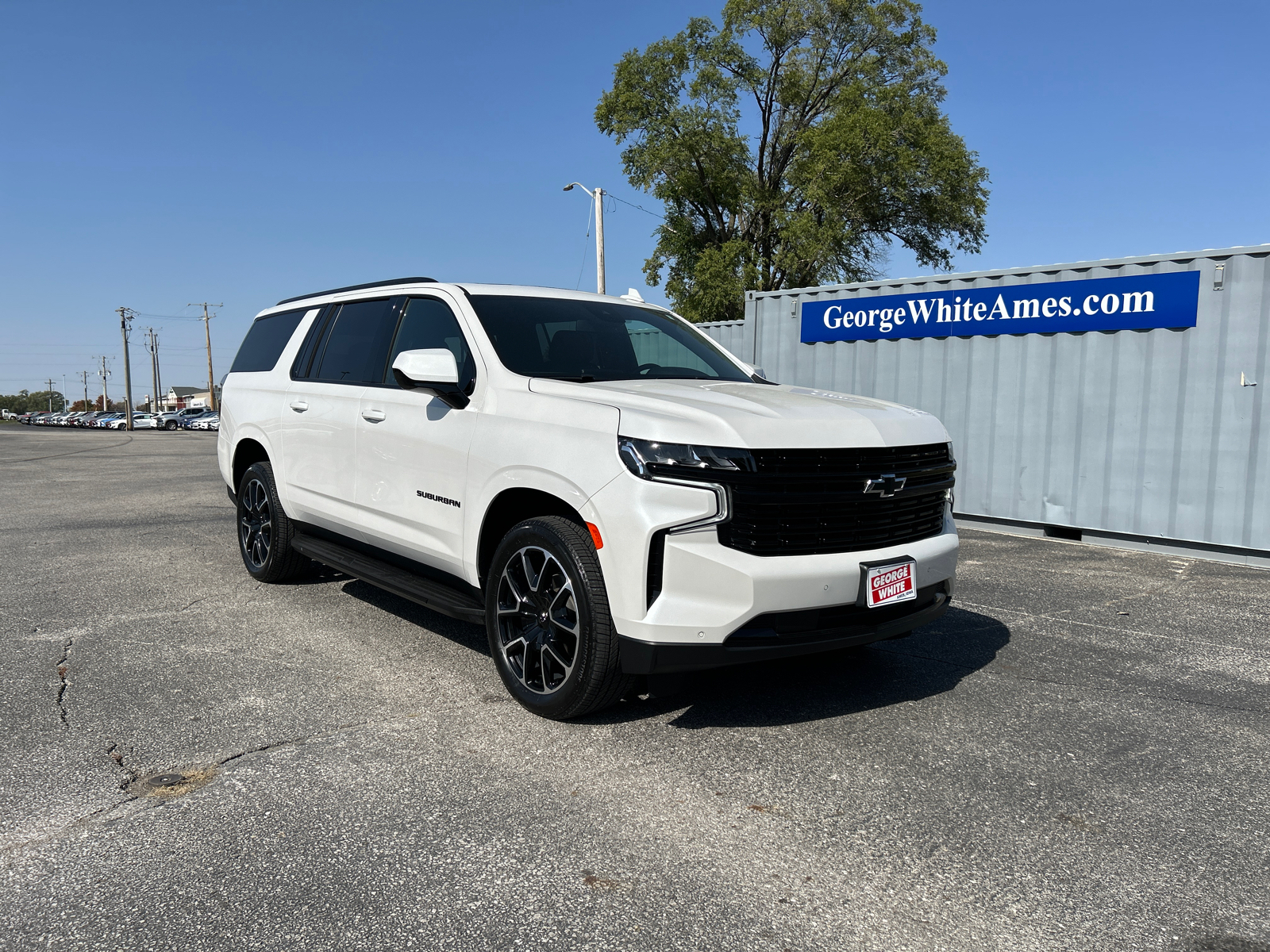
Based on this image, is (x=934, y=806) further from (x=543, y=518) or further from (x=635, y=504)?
(x=543, y=518)

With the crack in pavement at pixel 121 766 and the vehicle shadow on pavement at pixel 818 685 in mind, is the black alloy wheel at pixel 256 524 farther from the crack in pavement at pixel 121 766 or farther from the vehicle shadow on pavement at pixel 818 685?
the vehicle shadow on pavement at pixel 818 685

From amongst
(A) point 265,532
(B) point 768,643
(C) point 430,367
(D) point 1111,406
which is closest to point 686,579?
(B) point 768,643

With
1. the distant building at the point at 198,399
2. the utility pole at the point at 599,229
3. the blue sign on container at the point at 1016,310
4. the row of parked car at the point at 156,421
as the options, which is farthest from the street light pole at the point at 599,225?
the distant building at the point at 198,399

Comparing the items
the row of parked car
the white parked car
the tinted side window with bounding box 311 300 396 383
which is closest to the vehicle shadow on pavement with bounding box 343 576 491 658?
the tinted side window with bounding box 311 300 396 383

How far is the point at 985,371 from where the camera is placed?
10.2 metres

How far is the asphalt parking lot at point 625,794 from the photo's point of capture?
8.21 ft

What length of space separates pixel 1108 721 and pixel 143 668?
4589mm

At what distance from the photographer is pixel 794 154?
3369 centimetres

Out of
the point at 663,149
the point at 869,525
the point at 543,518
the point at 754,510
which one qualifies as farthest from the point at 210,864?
the point at 663,149

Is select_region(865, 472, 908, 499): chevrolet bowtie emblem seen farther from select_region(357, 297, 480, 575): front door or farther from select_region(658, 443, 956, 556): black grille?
select_region(357, 297, 480, 575): front door

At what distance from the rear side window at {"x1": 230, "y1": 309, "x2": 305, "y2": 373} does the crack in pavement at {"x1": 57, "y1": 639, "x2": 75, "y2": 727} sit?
2304 mm

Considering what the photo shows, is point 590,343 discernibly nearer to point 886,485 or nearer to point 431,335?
point 431,335

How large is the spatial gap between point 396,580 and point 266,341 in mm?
2907

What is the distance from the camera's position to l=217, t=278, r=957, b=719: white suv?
3457mm
